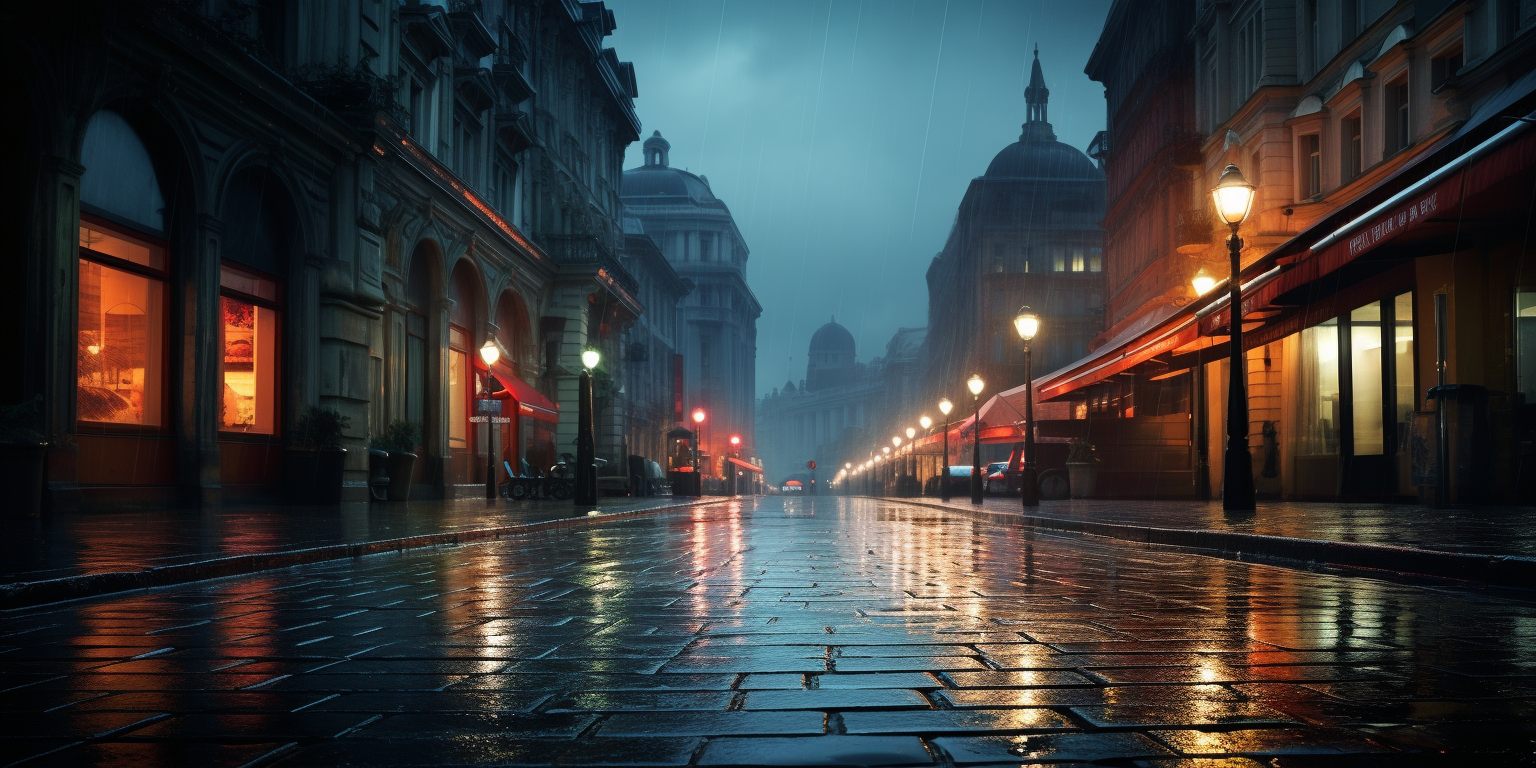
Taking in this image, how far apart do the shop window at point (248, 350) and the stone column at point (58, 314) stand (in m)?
4.36

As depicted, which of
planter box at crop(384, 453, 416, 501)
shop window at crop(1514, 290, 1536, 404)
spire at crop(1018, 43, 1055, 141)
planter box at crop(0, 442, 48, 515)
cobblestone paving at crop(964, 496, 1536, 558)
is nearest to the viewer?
cobblestone paving at crop(964, 496, 1536, 558)

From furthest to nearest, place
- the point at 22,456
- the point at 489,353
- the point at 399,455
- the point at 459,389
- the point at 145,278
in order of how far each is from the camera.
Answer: the point at 459,389
the point at 489,353
the point at 399,455
the point at 145,278
the point at 22,456

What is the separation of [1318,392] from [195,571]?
2447cm

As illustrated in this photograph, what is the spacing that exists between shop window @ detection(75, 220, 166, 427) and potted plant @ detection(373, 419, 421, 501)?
666 centimetres

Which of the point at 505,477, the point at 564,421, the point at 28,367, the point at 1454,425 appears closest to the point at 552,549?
the point at 28,367

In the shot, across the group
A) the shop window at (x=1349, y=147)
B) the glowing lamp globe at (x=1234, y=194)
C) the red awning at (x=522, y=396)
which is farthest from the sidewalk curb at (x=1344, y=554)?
the red awning at (x=522, y=396)

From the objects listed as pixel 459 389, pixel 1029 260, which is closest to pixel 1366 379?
pixel 459 389

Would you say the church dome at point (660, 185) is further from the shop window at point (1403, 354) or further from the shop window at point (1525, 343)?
the shop window at point (1525, 343)

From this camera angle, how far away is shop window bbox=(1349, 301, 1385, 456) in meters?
23.0

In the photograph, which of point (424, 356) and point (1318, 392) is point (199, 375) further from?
point (1318, 392)

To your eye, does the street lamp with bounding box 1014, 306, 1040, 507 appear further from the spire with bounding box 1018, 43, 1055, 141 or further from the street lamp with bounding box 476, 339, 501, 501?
the spire with bounding box 1018, 43, 1055, 141

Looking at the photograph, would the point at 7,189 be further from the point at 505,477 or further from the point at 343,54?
the point at 505,477

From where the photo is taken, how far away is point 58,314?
46.9ft

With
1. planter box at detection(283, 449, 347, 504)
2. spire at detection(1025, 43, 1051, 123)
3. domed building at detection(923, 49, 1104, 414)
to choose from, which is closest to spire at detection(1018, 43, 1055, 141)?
spire at detection(1025, 43, 1051, 123)
